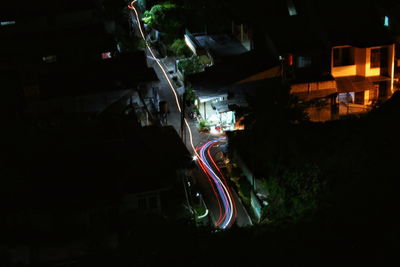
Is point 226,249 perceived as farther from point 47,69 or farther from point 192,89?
point 47,69

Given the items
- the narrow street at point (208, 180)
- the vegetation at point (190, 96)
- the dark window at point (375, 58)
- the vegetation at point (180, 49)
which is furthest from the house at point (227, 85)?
the vegetation at point (180, 49)

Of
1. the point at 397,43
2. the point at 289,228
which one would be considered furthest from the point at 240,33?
the point at 289,228

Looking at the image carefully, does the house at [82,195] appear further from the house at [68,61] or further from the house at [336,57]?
the house at [336,57]

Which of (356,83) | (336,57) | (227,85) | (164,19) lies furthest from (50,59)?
(356,83)

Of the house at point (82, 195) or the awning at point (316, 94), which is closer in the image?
the house at point (82, 195)

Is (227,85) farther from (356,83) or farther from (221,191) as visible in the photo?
(221,191)

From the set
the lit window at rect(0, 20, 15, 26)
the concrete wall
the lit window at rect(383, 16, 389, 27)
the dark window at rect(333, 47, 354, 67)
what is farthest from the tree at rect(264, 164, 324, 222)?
the lit window at rect(0, 20, 15, 26)
